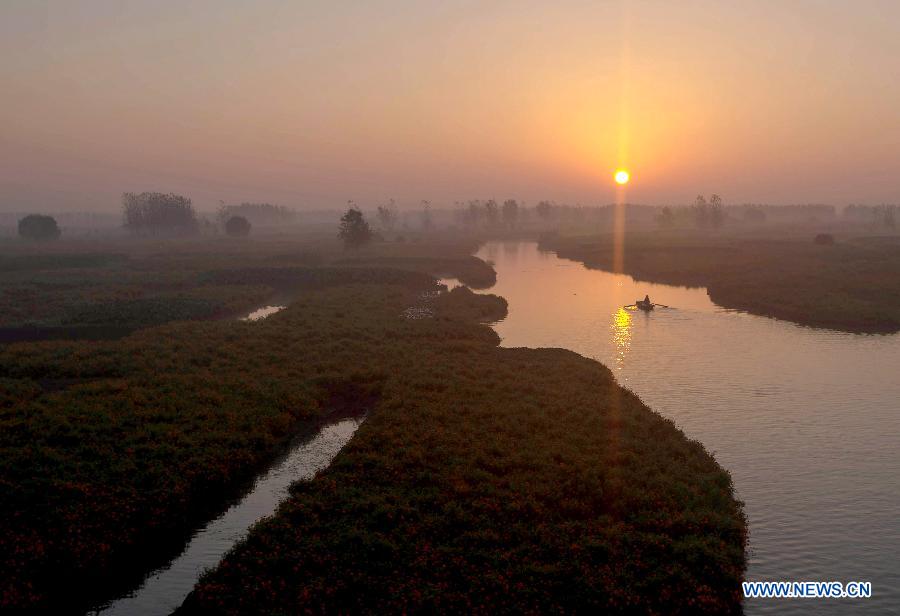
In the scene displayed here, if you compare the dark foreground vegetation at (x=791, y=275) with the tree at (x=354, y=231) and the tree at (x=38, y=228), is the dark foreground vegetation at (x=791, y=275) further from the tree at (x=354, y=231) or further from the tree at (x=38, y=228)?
the tree at (x=38, y=228)

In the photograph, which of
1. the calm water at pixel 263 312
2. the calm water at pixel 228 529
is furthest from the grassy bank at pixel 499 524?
the calm water at pixel 263 312

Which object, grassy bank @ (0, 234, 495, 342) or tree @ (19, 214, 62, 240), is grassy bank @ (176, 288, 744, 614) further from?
tree @ (19, 214, 62, 240)

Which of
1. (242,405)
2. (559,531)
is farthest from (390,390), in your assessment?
(559,531)

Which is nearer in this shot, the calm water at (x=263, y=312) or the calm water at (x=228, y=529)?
the calm water at (x=228, y=529)

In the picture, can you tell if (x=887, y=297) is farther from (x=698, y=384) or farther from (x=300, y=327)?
(x=300, y=327)

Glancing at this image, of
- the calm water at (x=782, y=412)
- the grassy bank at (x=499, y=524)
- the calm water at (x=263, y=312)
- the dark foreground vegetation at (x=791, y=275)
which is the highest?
the dark foreground vegetation at (x=791, y=275)

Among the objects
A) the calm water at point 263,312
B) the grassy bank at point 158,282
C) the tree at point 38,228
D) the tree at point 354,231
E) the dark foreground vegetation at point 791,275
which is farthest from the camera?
the tree at point 38,228
